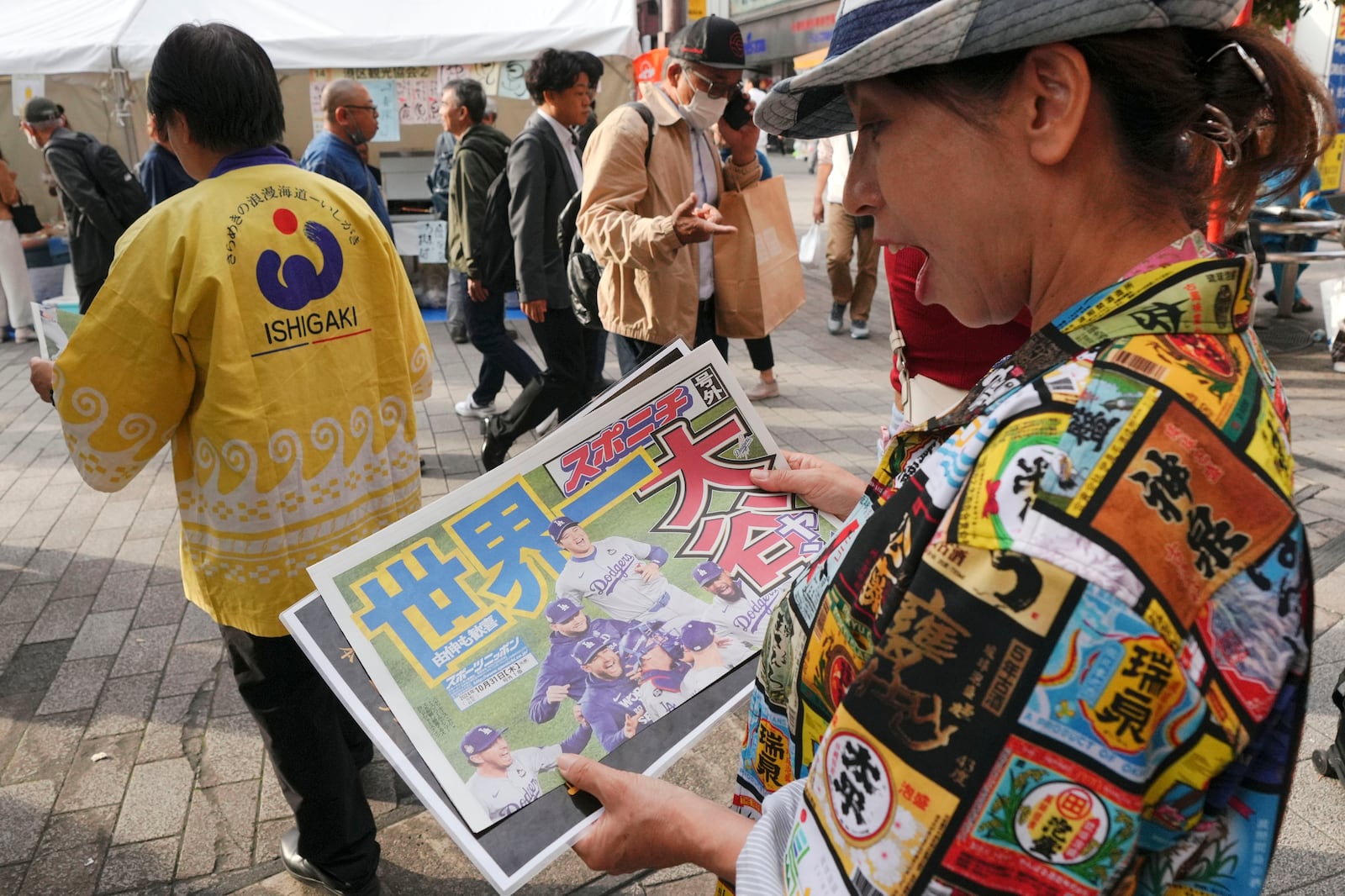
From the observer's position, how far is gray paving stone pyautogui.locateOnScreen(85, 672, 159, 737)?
2.91 m

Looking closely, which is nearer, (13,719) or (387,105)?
(13,719)

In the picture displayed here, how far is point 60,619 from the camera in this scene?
11.7ft

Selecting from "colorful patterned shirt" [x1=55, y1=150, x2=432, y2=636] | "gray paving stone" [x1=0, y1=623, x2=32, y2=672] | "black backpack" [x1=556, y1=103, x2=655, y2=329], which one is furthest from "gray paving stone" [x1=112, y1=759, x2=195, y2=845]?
"black backpack" [x1=556, y1=103, x2=655, y2=329]

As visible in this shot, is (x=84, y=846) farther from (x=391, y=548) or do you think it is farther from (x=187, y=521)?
(x=391, y=548)

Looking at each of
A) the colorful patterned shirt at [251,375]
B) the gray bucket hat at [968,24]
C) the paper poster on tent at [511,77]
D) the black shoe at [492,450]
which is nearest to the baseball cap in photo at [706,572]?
the gray bucket hat at [968,24]

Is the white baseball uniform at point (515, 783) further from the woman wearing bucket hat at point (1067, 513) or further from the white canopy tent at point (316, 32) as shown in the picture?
the white canopy tent at point (316, 32)

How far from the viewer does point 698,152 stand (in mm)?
3854

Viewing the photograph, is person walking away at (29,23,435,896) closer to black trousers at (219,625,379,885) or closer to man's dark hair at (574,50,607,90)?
black trousers at (219,625,379,885)

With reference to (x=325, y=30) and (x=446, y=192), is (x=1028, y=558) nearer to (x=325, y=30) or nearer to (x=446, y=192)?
(x=446, y=192)

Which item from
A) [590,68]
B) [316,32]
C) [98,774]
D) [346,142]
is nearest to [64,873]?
[98,774]

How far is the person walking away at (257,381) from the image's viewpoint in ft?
5.75

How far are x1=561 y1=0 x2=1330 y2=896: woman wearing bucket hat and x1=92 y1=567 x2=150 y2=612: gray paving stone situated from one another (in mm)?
3573

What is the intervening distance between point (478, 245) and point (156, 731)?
337 cm

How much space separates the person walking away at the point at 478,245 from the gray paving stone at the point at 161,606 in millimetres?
2102
